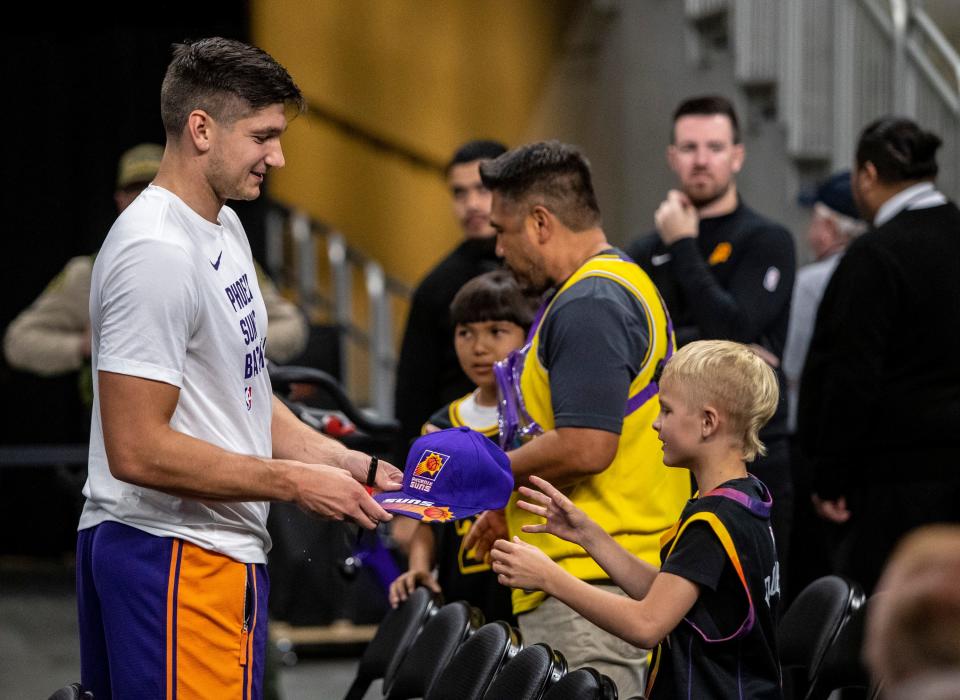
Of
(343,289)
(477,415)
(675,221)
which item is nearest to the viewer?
(477,415)

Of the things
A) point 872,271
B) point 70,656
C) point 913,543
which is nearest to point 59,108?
point 70,656

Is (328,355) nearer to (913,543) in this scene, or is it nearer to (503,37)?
(503,37)

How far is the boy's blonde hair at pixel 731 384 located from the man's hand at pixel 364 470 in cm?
54

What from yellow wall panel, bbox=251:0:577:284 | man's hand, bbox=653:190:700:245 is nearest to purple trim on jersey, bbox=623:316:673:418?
man's hand, bbox=653:190:700:245

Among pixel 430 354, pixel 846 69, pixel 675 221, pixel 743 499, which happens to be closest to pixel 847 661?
pixel 743 499

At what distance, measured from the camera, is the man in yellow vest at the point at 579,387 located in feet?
8.62

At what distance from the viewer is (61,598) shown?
7.68m

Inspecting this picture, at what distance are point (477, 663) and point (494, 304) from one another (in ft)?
3.54

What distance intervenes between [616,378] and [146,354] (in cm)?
86

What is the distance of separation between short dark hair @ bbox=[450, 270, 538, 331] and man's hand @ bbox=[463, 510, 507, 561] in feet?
2.32

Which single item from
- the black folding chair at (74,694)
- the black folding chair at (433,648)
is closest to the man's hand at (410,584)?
the black folding chair at (433,648)

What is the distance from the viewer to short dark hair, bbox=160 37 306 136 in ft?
7.98

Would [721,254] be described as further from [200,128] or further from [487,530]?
[200,128]

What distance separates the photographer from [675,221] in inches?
146
